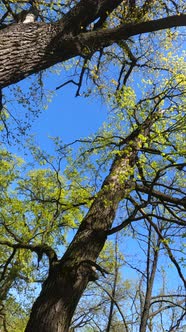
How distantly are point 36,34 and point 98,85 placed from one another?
2813mm

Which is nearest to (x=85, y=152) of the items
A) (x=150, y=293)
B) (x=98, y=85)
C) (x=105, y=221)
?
(x=98, y=85)

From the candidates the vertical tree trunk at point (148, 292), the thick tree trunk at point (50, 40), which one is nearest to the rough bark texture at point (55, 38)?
the thick tree trunk at point (50, 40)

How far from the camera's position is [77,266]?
4109 millimetres

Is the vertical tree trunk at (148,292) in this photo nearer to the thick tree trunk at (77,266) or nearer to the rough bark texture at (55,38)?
the thick tree trunk at (77,266)

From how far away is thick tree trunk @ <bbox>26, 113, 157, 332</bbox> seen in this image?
150 inches

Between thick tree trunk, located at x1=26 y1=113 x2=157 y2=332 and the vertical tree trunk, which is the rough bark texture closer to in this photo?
thick tree trunk, located at x1=26 y1=113 x2=157 y2=332

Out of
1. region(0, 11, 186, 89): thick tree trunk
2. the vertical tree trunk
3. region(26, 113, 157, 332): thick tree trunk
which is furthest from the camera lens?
the vertical tree trunk

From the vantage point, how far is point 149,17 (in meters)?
6.12

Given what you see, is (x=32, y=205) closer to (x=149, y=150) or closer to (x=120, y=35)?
(x=149, y=150)

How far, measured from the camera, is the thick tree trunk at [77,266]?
3.80m

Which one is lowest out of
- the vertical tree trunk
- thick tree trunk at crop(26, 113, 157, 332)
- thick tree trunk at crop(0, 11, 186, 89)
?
thick tree trunk at crop(26, 113, 157, 332)

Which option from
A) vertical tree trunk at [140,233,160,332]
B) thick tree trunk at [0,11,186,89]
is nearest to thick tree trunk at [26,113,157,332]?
thick tree trunk at [0,11,186,89]

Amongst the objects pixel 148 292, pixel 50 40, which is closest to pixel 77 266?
pixel 50 40

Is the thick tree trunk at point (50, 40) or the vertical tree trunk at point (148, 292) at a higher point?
the vertical tree trunk at point (148, 292)
